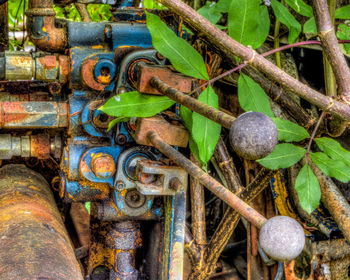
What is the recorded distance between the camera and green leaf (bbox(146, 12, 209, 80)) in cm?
107

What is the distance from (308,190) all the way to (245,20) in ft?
1.44

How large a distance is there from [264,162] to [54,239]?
1.87ft

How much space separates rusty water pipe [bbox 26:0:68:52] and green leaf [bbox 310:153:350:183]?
915 millimetres

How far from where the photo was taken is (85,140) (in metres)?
1.56

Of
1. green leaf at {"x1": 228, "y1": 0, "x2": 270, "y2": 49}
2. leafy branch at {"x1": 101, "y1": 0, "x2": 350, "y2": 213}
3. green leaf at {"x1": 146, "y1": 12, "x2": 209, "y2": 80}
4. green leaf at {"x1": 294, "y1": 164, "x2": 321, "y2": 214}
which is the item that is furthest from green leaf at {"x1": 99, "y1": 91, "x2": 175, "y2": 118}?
green leaf at {"x1": 294, "y1": 164, "x2": 321, "y2": 214}

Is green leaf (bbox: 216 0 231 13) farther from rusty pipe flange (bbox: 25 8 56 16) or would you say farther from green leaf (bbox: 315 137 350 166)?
rusty pipe flange (bbox: 25 8 56 16)

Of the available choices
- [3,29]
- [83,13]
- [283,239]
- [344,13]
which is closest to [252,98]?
[344,13]

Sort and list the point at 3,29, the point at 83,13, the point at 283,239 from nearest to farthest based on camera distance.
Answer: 1. the point at 283,239
2. the point at 3,29
3. the point at 83,13

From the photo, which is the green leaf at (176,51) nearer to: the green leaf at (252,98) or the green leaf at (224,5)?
the green leaf at (252,98)

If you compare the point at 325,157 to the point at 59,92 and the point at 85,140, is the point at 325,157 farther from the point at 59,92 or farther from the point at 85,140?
the point at 59,92

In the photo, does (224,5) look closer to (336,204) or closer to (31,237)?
(336,204)

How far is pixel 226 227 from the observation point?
1.49 metres

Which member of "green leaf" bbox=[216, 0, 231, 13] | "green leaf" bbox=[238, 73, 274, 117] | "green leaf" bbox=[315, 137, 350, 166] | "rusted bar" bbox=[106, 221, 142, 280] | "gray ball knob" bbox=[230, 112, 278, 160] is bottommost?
"rusted bar" bbox=[106, 221, 142, 280]

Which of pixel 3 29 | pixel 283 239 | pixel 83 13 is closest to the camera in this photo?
pixel 283 239
